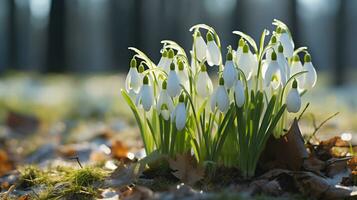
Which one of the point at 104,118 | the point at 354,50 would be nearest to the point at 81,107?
the point at 104,118

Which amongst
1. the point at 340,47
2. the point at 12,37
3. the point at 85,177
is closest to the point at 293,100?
the point at 85,177

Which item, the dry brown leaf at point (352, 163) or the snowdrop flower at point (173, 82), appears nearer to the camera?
the snowdrop flower at point (173, 82)

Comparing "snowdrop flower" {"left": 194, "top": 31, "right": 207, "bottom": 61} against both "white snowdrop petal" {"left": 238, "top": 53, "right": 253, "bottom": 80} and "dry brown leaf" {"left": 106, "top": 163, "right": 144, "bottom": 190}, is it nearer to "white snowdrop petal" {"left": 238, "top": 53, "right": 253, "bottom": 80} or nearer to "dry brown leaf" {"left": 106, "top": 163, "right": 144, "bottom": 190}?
"white snowdrop petal" {"left": 238, "top": 53, "right": 253, "bottom": 80}

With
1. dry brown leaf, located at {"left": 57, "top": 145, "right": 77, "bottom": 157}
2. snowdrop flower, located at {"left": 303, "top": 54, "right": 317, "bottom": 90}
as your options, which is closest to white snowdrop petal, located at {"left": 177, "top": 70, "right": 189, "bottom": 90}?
snowdrop flower, located at {"left": 303, "top": 54, "right": 317, "bottom": 90}

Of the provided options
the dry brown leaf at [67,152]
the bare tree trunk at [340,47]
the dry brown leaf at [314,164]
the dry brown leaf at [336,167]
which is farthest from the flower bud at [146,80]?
the bare tree trunk at [340,47]

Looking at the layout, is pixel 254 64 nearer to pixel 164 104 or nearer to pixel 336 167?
pixel 164 104

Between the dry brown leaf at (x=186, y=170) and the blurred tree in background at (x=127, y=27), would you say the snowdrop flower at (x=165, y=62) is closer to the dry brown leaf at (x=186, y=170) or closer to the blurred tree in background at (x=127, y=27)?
the dry brown leaf at (x=186, y=170)
